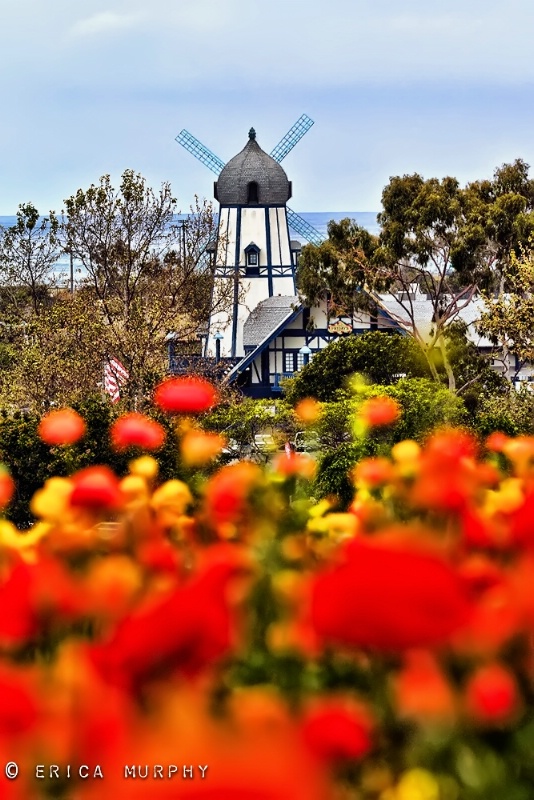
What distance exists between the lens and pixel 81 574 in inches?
125

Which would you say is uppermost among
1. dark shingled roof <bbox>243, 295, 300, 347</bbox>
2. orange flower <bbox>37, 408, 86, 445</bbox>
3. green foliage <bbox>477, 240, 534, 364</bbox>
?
dark shingled roof <bbox>243, 295, 300, 347</bbox>

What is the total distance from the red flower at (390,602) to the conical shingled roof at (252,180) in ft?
166

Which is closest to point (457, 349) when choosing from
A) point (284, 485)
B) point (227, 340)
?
point (227, 340)

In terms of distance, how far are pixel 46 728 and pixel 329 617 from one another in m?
0.62

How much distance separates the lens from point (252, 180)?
52000 mm

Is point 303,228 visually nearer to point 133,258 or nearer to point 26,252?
point 26,252

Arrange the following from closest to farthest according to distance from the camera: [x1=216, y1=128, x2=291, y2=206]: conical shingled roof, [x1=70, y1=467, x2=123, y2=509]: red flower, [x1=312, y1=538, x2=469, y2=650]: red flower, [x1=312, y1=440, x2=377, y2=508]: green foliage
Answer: [x1=312, y1=538, x2=469, y2=650]: red flower → [x1=70, y1=467, x2=123, y2=509]: red flower → [x1=312, y1=440, x2=377, y2=508]: green foliage → [x1=216, y1=128, x2=291, y2=206]: conical shingled roof

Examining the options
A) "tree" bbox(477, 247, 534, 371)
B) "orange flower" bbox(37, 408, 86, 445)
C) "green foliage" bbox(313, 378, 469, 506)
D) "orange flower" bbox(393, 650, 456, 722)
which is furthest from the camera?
"tree" bbox(477, 247, 534, 371)

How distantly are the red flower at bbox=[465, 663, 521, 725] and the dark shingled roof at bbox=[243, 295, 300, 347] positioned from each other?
4253 centimetres

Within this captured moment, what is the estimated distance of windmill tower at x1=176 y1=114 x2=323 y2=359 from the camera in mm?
50219

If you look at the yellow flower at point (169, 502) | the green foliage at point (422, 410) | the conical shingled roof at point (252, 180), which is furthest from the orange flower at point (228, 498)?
the conical shingled roof at point (252, 180)

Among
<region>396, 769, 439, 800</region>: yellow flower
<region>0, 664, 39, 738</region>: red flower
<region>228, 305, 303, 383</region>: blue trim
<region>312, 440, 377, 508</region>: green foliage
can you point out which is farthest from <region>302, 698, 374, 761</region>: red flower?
<region>228, 305, 303, 383</region>: blue trim

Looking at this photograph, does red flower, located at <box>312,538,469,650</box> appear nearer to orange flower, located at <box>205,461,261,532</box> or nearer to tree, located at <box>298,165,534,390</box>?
orange flower, located at <box>205,461,261,532</box>

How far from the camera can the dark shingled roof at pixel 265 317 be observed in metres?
46.2
